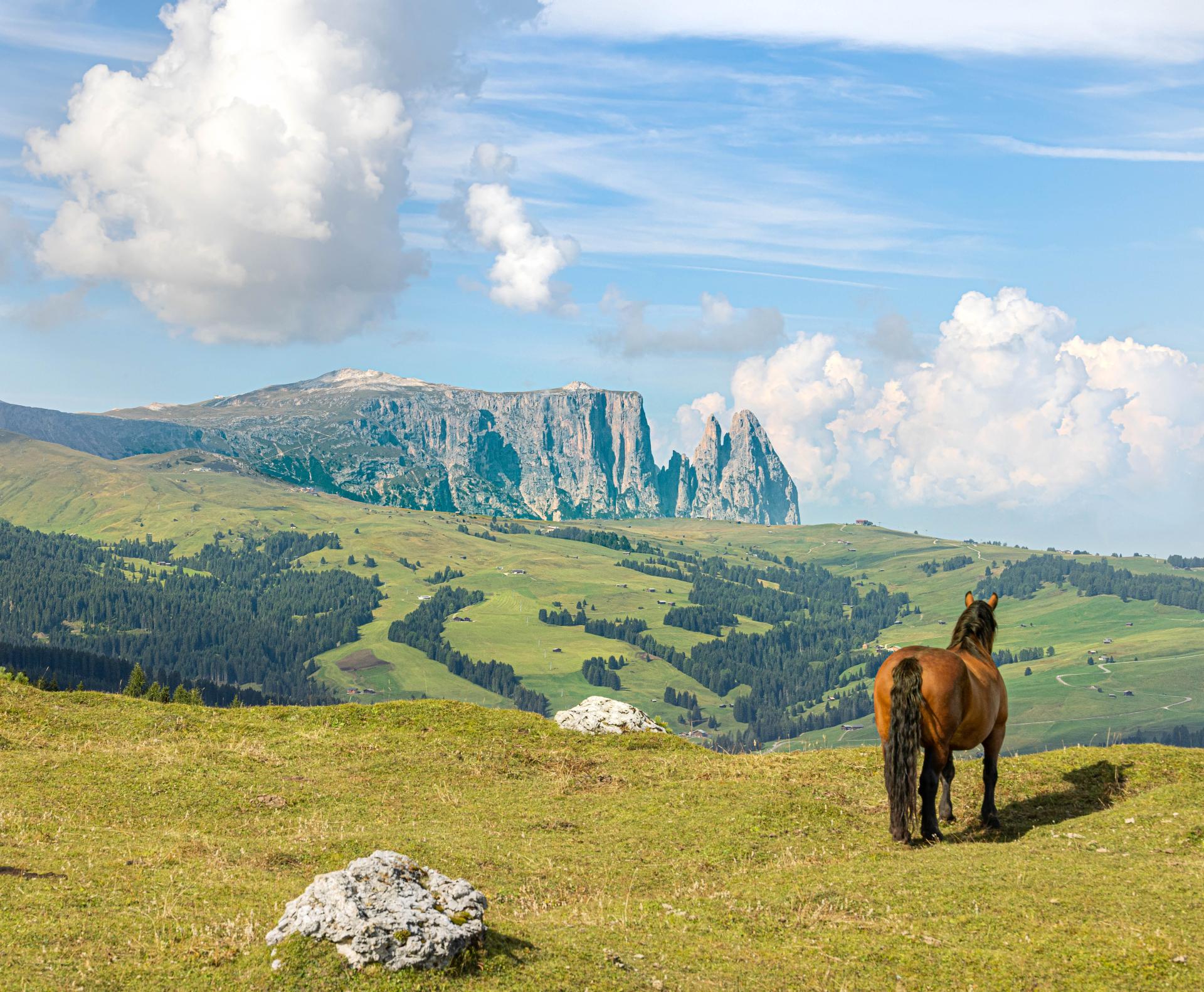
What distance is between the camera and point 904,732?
24078 mm

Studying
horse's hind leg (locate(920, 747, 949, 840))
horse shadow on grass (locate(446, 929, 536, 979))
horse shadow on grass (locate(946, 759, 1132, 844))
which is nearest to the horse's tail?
horse's hind leg (locate(920, 747, 949, 840))

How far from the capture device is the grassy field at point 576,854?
15211mm

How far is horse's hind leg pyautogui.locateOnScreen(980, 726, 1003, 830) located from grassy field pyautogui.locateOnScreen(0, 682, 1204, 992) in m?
1.02

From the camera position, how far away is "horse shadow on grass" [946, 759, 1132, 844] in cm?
2656

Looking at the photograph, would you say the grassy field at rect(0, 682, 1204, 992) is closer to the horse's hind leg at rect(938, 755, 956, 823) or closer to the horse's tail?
the horse's hind leg at rect(938, 755, 956, 823)

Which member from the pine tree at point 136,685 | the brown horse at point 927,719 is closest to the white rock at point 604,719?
the brown horse at point 927,719

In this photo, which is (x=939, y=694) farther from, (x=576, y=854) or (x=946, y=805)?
(x=576, y=854)

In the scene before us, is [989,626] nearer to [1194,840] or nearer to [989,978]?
[1194,840]

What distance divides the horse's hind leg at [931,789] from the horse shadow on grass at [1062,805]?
1.13m

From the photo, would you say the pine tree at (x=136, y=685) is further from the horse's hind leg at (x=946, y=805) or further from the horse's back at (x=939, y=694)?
the horse's back at (x=939, y=694)

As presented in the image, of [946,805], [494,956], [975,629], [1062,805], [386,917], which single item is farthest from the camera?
[1062,805]

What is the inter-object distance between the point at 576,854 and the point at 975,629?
1420 cm

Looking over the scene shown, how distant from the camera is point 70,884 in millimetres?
18062

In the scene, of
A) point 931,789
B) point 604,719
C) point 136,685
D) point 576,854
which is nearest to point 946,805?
point 931,789
